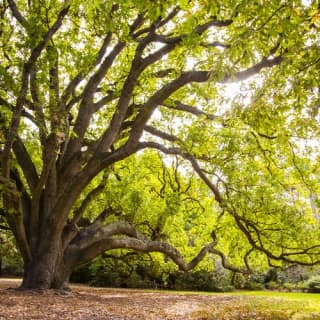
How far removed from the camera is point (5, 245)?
82.9ft

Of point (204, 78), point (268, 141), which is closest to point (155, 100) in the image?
point (204, 78)

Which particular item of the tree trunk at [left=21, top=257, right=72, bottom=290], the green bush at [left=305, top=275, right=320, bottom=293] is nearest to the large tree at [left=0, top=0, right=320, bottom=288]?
the tree trunk at [left=21, top=257, right=72, bottom=290]

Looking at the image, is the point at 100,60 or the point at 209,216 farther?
the point at 209,216

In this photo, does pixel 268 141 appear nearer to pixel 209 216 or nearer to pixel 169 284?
pixel 209 216

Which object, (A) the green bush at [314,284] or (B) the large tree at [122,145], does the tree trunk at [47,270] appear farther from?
(A) the green bush at [314,284]

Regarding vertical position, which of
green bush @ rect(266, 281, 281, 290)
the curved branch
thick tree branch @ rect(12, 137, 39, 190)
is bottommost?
Result: green bush @ rect(266, 281, 281, 290)

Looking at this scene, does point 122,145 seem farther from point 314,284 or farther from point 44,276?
point 314,284

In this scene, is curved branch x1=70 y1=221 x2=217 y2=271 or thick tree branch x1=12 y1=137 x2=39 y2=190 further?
curved branch x1=70 y1=221 x2=217 y2=271

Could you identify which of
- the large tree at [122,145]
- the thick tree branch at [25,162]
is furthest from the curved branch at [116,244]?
the thick tree branch at [25,162]

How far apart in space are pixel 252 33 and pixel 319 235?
30.3 ft

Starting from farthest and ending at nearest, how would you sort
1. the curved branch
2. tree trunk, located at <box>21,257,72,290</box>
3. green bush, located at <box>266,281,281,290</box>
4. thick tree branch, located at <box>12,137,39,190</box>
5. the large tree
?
green bush, located at <box>266,281,281,290</box> → the curved branch → thick tree branch, located at <box>12,137,39,190</box> → tree trunk, located at <box>21,257,72,290</box> → the large tree

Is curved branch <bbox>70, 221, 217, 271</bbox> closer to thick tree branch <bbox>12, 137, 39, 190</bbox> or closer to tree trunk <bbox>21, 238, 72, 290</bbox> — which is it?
tree trunk <bbox>21, 238, 72, 290</bbox>

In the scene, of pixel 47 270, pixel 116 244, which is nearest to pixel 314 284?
pixel 116 244

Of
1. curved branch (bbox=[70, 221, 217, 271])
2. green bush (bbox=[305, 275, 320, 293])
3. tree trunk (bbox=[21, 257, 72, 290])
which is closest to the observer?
tree trunk (bbox=[21, 257, 72, 290])
